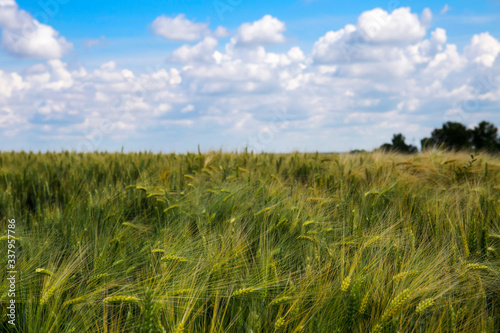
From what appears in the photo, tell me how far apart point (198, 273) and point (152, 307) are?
60 cm

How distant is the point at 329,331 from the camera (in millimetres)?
1776

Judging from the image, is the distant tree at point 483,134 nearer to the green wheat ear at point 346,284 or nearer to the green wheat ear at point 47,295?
the green wheat ear at point 346,284

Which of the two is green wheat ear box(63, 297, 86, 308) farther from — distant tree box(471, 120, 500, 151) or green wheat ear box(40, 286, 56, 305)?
distant tree box(471, 120, 500, 151)

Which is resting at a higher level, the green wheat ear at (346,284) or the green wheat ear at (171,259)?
the green wheat ear at (171,259)

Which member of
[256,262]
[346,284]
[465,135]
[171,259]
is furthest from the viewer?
[465,135]

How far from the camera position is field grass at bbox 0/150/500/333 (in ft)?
5.74

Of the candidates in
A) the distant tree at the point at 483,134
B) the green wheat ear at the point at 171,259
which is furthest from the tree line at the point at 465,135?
the green wheat ear at the point at 171,259

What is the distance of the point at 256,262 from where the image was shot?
236 centimetres

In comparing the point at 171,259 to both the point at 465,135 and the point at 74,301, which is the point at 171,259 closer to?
the point at 74,301

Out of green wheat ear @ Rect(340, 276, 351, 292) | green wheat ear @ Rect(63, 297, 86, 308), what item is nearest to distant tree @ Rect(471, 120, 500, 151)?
green wheat ear @ Rect(340, 276, 351, 292)

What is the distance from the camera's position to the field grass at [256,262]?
5.74 ft

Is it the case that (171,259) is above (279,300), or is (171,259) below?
above

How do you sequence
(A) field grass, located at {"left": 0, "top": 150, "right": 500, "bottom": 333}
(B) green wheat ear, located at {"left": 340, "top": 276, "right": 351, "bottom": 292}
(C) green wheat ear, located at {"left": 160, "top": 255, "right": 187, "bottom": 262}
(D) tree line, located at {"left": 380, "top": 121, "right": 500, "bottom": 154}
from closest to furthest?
(B) green wheat ear, located at {"left": 340, "top": 276, "right": 351, "bottom": 292}, (A) field grass, located at {"left": 0, "top": 150, "right": 500, "bottom": 333}, (C) green wheat ear, located at {"left": 160, "top": 255, "right": 187, "bottom": 262}, (D) tree line, located at {"left": 380, "top": 121, "right": 500, "bottom": 154}

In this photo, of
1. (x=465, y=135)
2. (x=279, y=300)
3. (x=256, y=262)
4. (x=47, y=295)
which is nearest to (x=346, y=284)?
(x=279, y=300)
